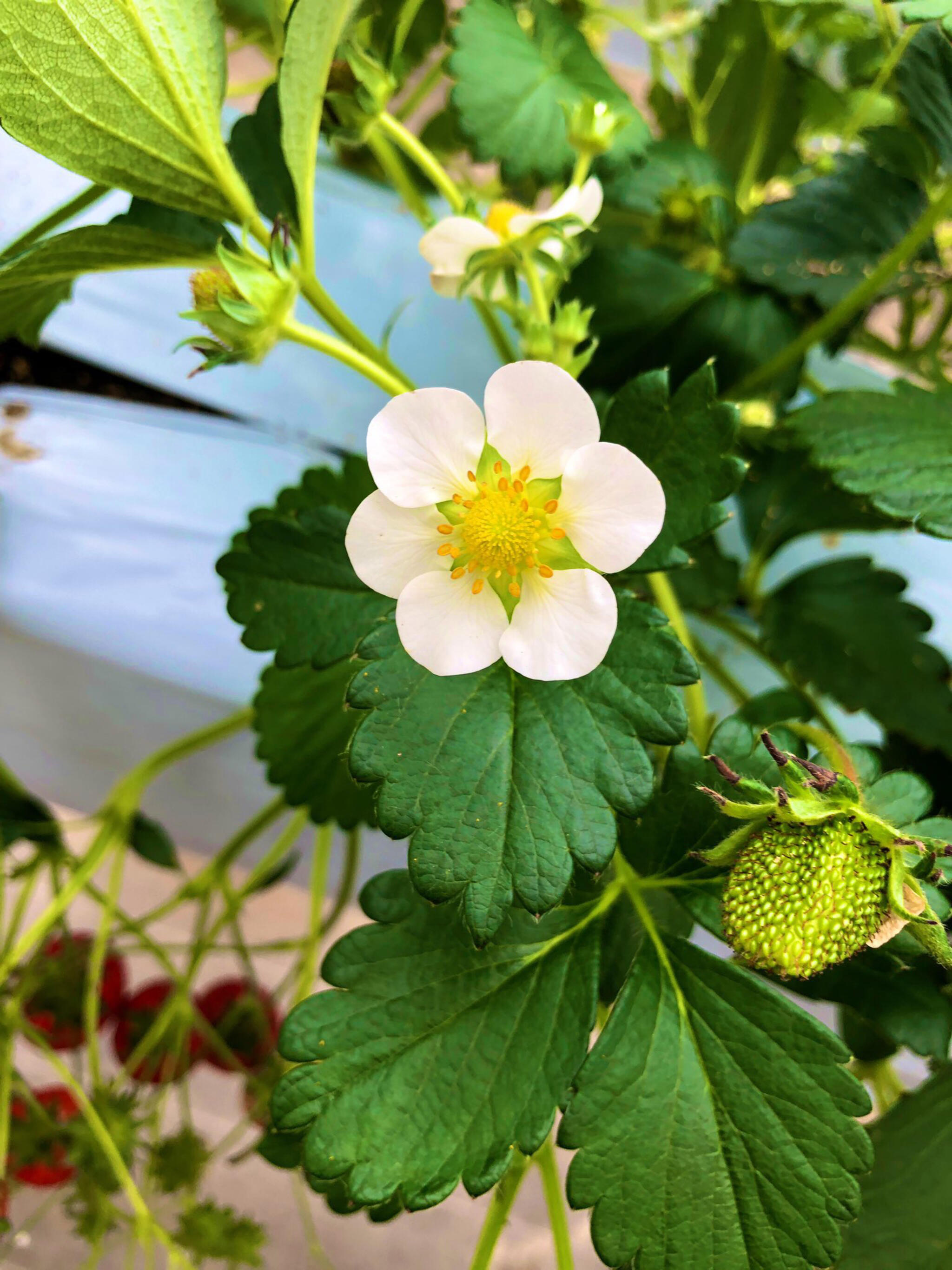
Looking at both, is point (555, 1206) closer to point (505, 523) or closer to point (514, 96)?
point (505, 523)

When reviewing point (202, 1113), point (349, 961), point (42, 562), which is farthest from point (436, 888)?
point (202, 1113)

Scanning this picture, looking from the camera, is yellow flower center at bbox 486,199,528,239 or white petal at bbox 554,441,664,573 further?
yellow flower center at bbox 486,199,528,239

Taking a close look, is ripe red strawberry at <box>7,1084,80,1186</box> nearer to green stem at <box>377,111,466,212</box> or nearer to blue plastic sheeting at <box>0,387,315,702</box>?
blue plastic sheeting at <box>0,387,315,702</box>

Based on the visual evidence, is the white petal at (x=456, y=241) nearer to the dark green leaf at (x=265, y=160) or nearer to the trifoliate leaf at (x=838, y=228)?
the dark green leaf at (x=265, y=160)

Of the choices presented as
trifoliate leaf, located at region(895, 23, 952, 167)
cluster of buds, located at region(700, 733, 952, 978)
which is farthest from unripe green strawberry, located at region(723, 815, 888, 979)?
trifoliate leaf, located at region(895, 23, 952, 167)

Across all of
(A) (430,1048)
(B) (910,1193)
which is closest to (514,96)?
(A) (430,1048)

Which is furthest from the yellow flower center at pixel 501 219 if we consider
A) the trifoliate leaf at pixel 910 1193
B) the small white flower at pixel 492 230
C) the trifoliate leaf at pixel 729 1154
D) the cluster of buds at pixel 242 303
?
the trifoliate leaf at pixel 910 1193
